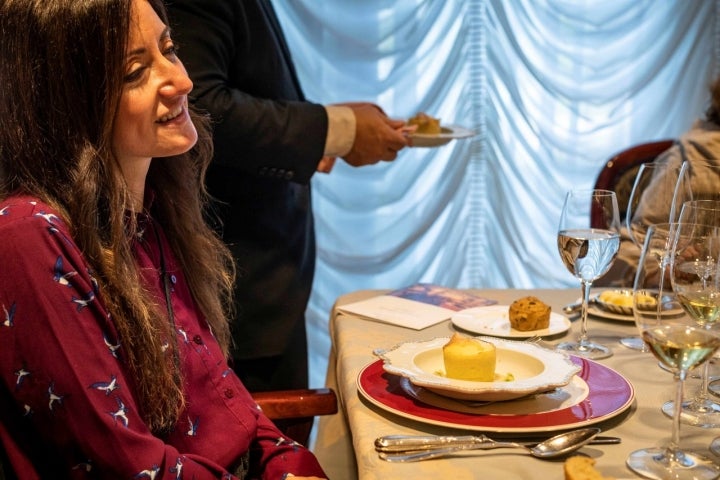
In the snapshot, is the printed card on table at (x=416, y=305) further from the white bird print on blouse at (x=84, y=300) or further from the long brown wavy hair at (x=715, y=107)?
the long brown wavy hair at (x=715, y=107)

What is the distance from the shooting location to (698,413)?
1.08 m

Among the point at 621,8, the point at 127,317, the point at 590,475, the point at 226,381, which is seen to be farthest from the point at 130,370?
the point at 621,8

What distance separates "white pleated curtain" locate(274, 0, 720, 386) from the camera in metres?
3.24

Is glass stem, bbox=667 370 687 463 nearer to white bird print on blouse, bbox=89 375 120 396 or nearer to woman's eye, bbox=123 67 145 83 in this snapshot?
white bird print on blouse, bbox=89 375 120 396

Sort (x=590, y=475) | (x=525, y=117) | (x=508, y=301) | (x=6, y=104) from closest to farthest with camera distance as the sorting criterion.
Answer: (x=590, y=475), (x=6, y=104), (x=508, y=301), (x=525, y=117)

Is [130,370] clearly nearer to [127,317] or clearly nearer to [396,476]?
[127,317]

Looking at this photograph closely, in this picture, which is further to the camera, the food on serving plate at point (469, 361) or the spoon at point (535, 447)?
the food on serving plate at point (469, 361)

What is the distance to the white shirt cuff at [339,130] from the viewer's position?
6.44 feet

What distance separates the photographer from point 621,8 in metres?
3.40

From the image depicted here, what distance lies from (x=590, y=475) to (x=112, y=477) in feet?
→ 1.75

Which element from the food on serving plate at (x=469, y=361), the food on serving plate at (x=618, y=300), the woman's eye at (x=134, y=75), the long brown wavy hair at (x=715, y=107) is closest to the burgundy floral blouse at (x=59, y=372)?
the woman's eye at (x=134, y=75)

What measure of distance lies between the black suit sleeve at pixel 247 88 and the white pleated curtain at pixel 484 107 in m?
1.28

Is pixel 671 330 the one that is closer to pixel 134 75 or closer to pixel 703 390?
pixel 703 390

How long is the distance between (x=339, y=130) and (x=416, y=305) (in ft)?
1.78
